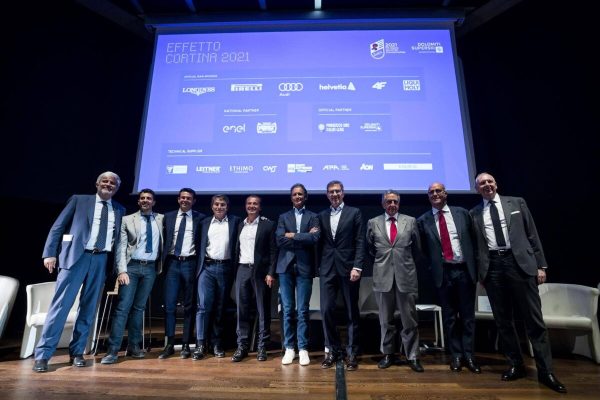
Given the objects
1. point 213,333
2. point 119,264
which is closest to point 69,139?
point 119,264

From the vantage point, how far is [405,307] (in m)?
2.67

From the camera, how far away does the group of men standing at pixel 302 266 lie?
8.13ft

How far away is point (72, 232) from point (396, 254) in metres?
2.57

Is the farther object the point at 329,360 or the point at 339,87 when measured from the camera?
the point at 339,87

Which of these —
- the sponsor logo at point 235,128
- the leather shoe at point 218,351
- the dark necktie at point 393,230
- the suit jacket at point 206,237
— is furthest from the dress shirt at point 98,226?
the dark necktie at point 393,230

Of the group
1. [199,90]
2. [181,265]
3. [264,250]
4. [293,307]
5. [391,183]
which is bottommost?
[293,307]

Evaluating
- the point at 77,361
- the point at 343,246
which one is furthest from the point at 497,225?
the point at 77,361

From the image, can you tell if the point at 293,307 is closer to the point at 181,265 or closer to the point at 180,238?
the point at 181,265

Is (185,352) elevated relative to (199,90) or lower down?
lower down

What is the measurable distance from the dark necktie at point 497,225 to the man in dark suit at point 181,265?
2.41 meters

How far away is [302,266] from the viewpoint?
287cm

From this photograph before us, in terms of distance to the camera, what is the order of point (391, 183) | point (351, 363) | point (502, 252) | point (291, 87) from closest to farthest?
point (502, 252)
point (351, 363)
point (391, 183)
point (291, 87)

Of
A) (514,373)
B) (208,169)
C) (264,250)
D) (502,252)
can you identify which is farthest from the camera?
(208,169)

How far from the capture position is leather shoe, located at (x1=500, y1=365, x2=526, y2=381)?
91.1 inches
